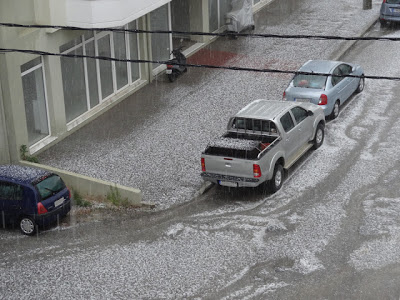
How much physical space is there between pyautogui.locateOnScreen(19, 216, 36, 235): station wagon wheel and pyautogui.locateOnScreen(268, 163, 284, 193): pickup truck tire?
5.65 meters

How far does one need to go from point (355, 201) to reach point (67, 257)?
6785mm

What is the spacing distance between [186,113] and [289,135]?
5106mm

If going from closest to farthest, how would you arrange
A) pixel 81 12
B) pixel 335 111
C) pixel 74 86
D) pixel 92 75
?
1. pixel 81 12
2. pixel 74 86
3. pixel 335 111
4. pixel 92 75

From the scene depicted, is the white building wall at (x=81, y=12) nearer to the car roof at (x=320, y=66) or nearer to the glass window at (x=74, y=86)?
the glass window at (x=74, y=86)

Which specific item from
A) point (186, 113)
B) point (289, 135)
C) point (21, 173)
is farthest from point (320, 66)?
point (21, 173)

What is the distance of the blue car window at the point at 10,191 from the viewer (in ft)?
53.2

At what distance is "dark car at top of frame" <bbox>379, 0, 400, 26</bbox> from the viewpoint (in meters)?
30.2

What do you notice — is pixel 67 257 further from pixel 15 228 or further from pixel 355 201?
pixel 355 201

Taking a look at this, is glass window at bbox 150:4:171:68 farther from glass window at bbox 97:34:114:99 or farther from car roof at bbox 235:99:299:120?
car roof at bbox 235:99:299:120

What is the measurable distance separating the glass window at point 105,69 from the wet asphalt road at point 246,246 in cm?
649

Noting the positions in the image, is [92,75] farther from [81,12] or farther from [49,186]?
[49,186]

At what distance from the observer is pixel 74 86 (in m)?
21.6

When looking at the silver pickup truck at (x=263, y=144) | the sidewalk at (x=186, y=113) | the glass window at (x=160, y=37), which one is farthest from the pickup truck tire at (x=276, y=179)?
→ the glass window at (x=160, y=37)

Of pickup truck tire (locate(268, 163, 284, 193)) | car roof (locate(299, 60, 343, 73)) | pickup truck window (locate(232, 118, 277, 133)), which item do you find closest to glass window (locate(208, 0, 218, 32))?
car roof (locate(299, 60, 343, 73))
